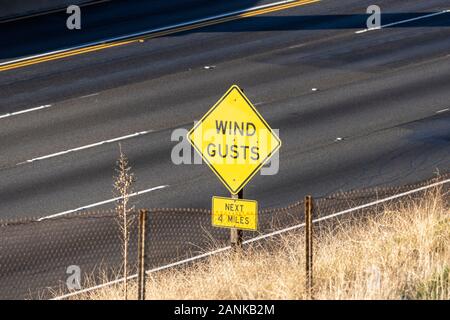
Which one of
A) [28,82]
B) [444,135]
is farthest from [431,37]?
[28,82]

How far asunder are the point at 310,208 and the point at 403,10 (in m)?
18.4

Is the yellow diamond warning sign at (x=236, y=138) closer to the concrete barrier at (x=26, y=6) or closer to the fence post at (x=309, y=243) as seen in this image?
the fence post at (x=309, y=243)

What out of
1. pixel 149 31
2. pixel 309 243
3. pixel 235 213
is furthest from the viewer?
pixel 149 31

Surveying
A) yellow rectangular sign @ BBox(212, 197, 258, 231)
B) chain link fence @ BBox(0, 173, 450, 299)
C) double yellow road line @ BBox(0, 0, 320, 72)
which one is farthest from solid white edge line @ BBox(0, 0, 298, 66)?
yellow rectangular sign @ BBox(212, 197, 258, 231)

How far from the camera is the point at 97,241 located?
1827 cm

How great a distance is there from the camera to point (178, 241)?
18344 millimetres

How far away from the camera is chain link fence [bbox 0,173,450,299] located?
1700 cm

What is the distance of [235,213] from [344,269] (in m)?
1.99

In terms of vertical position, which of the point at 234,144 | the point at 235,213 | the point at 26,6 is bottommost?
the point at 235,213

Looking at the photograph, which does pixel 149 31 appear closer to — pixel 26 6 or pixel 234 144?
pixel 26 6

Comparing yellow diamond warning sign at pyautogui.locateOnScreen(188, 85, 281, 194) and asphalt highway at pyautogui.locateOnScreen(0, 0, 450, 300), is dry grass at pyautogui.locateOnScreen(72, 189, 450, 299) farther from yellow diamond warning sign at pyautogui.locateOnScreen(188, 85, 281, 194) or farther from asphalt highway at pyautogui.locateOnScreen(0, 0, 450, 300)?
asphalt highway at pyautogui.locateOnScreen(0, 0, 450, 300)

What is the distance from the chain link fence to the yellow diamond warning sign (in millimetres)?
1057

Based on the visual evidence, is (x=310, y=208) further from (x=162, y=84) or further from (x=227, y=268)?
(x=162, y=84)

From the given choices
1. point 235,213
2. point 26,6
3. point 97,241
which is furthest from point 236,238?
point 26,6
